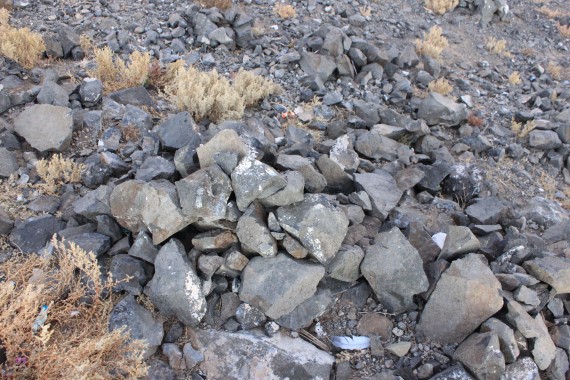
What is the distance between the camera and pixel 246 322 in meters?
3.90

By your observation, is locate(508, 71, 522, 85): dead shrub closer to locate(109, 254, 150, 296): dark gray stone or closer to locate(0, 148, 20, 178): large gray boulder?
locate(109, 254, 150, 296): dark gray stone

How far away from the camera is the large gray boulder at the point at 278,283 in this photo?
3814mm

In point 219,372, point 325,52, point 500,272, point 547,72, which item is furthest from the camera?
point 547,72

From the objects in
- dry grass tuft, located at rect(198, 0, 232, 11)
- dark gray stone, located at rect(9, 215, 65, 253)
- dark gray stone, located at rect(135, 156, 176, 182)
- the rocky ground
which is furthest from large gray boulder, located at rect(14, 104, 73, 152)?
dry grass tuft, located at rect(198, 0, 232, 11)

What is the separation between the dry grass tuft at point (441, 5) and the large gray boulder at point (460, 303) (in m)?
8.11

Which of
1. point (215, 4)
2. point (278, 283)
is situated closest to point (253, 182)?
point (278, 283)

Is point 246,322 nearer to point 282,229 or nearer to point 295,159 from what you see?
point 282,229

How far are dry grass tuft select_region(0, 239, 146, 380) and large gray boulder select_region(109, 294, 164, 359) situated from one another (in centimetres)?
7

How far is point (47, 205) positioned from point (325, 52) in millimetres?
4727

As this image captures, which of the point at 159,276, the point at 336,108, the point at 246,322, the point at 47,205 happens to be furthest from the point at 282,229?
the point at 336,108

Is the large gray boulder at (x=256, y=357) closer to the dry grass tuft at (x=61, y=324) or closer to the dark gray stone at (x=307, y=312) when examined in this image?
the dark gray stone at (x=307, y=312)

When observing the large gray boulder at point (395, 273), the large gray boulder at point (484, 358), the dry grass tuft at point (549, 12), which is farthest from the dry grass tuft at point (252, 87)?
the dry grass tuft at point (549, 12)

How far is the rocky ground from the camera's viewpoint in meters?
3.81

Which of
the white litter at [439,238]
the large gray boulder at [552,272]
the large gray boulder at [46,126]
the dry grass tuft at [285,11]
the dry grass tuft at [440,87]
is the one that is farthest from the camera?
the dry grass tuft at [285,11]
